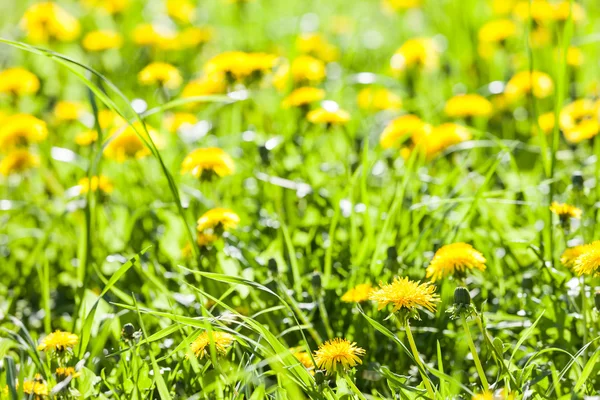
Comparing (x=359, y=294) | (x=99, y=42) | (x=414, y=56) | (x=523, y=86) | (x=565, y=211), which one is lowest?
(x=359, y=294)

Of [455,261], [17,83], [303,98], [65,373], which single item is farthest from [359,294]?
[17,83]

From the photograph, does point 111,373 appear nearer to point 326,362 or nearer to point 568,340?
point 326,362

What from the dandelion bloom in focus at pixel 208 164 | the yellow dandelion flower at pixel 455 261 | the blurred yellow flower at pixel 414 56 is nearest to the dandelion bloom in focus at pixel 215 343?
the yellow dandelion flower at pixel 455 261

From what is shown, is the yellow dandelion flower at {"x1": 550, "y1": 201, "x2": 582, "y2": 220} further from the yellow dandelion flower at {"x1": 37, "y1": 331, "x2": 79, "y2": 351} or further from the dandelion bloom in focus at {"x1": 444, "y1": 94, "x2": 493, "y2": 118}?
the yellow dandelion flower at {"x1": 37, "y1": 331, "x2": 79, "y2": 351}

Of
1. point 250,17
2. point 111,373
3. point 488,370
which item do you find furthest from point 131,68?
point 488,370

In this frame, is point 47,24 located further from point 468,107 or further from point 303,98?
point 468,107

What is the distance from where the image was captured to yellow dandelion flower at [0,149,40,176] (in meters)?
2.46

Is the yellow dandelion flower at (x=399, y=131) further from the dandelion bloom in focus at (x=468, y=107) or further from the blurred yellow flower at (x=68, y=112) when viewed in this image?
the blurred yellow flower at (x=68, y=112)

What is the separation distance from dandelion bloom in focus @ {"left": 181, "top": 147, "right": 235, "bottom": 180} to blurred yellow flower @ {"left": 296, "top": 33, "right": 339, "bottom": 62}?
1.43m

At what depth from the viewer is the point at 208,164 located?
196 centimetres

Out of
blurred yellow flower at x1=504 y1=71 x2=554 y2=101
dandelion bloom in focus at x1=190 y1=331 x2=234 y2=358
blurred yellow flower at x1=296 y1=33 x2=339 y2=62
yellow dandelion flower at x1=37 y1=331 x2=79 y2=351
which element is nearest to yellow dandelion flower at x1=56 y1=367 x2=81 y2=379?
yellow dandelion flower at x1=37 y1=331 x2=79 y2=351

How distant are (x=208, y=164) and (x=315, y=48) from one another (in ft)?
5.16

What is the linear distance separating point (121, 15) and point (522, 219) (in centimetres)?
247

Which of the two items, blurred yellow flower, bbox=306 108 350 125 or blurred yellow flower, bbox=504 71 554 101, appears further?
blurred yellow flower, bbox=504 71 554 101
